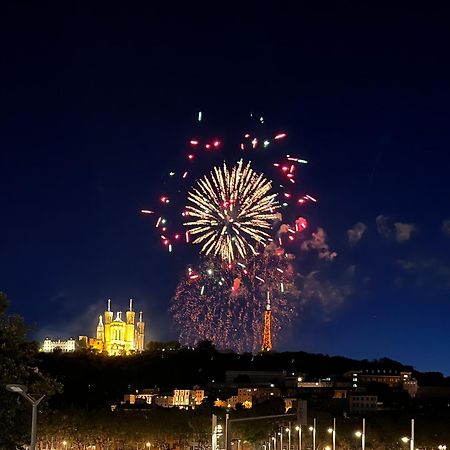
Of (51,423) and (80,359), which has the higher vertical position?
(80,359)

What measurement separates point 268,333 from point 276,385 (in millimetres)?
9754

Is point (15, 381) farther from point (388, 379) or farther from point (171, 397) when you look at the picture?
point (388, 379)

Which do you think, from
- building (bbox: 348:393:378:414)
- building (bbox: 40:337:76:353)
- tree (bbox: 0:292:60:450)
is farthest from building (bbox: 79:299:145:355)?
tree (bbox: 0:292:60:450)

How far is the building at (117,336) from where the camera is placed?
18150 centimetres

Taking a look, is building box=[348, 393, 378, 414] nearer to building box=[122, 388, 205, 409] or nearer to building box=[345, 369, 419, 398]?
building box=[345, 369, 419, 398]

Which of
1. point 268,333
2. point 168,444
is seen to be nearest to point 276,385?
point 268,333

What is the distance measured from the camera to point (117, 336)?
18225cm

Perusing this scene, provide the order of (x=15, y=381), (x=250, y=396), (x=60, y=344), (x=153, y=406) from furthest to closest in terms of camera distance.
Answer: (x=60, y=344) → (x=250, y=396) → (x=153, y=406) → (x=15, y=381)

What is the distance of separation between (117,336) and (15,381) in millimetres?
156487

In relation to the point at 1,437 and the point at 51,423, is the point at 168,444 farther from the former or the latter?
the point at 1,437

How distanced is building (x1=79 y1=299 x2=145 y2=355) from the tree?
150021 mm

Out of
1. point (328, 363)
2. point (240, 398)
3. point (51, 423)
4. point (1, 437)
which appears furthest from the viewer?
point (328, 363)

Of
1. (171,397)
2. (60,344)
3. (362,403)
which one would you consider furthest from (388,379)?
(60,344)

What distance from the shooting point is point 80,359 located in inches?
5743
